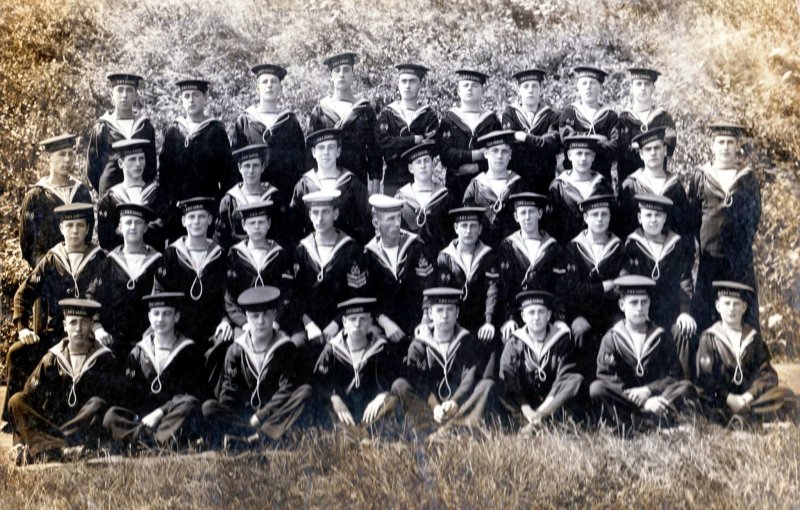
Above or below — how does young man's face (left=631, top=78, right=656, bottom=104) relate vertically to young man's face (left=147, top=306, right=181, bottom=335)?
above

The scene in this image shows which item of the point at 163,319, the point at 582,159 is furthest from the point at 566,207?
the point at 163,319

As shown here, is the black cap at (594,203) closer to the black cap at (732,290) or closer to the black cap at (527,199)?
the black cap at (527,199)

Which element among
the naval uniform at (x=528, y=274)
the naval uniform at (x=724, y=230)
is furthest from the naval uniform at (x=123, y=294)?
the naval uniform at (x=724, y=230)

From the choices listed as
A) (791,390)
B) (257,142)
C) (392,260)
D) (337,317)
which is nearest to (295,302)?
(337,317)

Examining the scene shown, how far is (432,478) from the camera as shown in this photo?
4.89m

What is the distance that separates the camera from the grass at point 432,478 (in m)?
4.86

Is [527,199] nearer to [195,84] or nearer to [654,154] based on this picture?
[654,154]

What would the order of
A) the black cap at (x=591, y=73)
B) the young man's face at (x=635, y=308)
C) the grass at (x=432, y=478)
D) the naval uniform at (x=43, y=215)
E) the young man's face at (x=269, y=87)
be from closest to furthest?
the grass at (x=432, y=478) < the young man's face at (x=635, y=308) < the naval uniform at (x=43, y=215) < the young man's face at (x=269, y=87) < the black cap at (x=591, y=73)

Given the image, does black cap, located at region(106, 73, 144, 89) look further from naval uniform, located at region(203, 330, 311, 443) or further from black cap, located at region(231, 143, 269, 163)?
naval uniform, located at region(203, 330, 311, 443)

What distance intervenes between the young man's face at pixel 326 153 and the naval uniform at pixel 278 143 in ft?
0.27

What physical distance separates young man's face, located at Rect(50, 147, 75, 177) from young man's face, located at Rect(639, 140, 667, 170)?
3.29m

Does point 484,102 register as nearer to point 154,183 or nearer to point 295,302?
point 295,302

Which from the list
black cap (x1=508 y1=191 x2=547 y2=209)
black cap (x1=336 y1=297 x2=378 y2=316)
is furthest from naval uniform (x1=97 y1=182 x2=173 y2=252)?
black cap (x1=508 y1=191 x2=547 y2=209)

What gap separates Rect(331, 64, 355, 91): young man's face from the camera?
5.32 m
